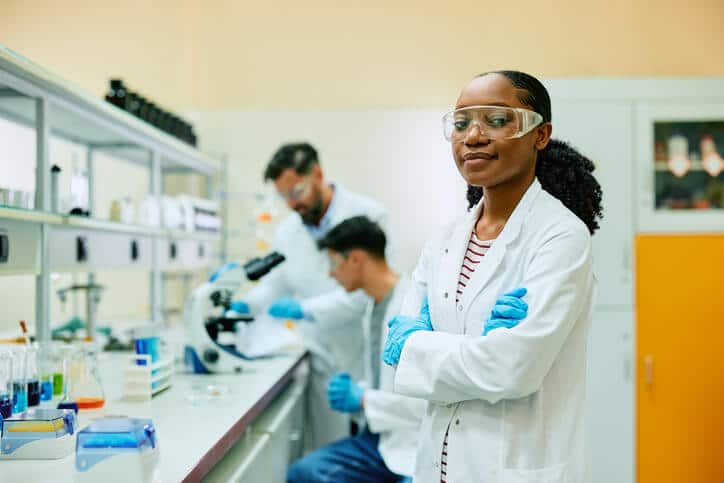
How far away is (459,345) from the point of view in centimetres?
115

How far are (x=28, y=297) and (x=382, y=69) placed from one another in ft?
6.57

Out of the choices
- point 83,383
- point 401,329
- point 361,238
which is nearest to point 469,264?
point 401,329

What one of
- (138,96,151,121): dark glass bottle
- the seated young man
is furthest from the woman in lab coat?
(138,96,151,121): dark glass bottle

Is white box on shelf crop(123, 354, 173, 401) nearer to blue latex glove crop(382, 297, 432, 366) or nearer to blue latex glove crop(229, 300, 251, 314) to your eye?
blue latex glove crop(382, 297, 432, 366)

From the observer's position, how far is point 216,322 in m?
2.49

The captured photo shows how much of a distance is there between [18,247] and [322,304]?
48.3 inches

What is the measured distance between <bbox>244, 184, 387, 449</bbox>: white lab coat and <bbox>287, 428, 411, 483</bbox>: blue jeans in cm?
56

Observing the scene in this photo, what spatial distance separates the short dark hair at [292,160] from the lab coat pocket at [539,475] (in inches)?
78.5

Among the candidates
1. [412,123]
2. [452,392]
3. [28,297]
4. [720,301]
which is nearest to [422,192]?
[412,123]

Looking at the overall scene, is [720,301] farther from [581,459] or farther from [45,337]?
[45,337]

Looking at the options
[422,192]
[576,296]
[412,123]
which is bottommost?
[576,296]

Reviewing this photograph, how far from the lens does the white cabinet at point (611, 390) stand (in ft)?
8.05

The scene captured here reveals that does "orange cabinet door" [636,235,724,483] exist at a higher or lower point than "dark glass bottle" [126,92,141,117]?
lower

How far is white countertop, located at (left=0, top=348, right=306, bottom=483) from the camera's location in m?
1.25
